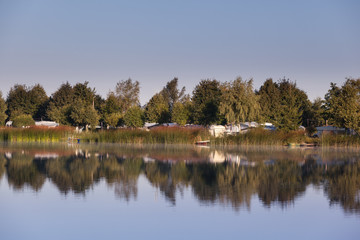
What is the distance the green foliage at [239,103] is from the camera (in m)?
52.2

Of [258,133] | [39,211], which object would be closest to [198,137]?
[258,133]

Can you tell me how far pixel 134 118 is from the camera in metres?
68.3

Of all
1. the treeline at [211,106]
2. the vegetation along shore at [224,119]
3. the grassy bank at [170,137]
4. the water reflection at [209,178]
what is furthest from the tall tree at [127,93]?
the water reflection at [209,178]

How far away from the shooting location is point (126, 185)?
1627 centimetres

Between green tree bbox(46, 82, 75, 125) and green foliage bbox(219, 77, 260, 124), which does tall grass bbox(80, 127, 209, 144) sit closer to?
green foliage bbox(219, 77, 260, 124)

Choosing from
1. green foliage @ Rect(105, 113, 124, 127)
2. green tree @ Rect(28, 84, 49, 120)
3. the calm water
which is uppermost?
green tree @ Rect(28, 84, 49, 120)

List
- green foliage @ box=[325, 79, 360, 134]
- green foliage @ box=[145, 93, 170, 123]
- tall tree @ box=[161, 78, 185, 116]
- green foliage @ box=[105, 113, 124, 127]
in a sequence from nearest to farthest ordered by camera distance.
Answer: green foliage @ box=[325, 79, 360, 134], green foliage @ box=[145, 93, 170, 123], green foliage @ box=[105, 113, 124, 127], tall tree @ box=[161, 78, 185, 116]

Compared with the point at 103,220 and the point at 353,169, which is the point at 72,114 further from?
the point at 103,220

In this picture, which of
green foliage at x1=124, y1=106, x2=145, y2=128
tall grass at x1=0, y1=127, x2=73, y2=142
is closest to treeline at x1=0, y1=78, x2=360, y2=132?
green foliage at x1=124, y1=106, x2=145, y2=128

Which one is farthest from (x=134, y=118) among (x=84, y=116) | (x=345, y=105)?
(x=345, y=105)

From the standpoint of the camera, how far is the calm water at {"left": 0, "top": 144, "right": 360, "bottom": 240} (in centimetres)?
988

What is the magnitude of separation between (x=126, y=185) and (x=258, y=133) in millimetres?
28080

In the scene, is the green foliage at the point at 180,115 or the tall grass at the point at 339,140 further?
the green foliage at the point at 180,115

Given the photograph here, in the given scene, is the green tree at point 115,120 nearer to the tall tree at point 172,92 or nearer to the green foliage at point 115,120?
the green foliage at point 115,120
